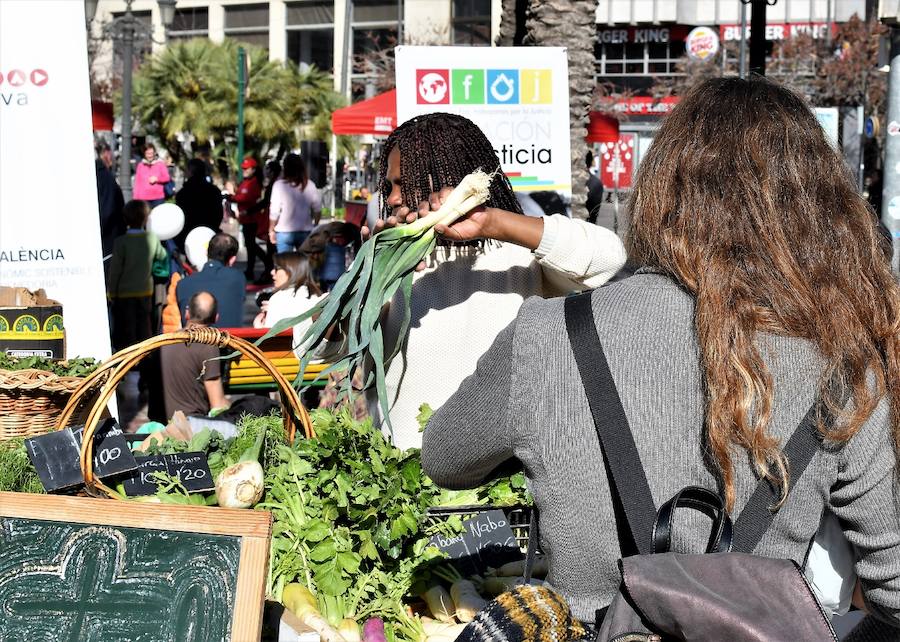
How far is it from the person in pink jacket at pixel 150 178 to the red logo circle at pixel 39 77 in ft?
36.9

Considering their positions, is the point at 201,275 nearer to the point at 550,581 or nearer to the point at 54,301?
the point at 54,301

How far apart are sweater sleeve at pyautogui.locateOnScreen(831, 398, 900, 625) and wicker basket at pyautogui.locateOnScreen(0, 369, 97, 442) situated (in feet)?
9.39

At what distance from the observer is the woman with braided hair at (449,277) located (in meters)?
2.94

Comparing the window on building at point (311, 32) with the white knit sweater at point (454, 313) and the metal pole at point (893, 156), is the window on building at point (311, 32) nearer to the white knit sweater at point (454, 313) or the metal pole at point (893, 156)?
the metal pole at point (893, 156)

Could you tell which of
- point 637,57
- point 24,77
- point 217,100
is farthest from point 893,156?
point 637,57

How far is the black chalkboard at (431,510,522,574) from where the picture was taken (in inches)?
109

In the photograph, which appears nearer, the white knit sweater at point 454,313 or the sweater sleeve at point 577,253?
the sweater sleeve at point 577,253

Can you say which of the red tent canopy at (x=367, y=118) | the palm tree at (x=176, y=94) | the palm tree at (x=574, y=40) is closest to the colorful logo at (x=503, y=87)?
the palm tree at (x=574, y=40)

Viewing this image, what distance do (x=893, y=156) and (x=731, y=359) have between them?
681cm

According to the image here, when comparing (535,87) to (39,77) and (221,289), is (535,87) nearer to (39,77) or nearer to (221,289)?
(221,289)

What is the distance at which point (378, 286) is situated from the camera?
2.77 metres

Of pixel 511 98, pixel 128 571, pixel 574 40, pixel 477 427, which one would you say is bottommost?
pixel 128 571

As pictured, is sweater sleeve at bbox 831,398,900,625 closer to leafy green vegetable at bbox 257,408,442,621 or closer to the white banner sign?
leafy green vegetable at bbox 257,408,442,621

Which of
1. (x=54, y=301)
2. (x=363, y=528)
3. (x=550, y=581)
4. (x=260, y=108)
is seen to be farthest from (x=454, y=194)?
(x=260, y=108)
